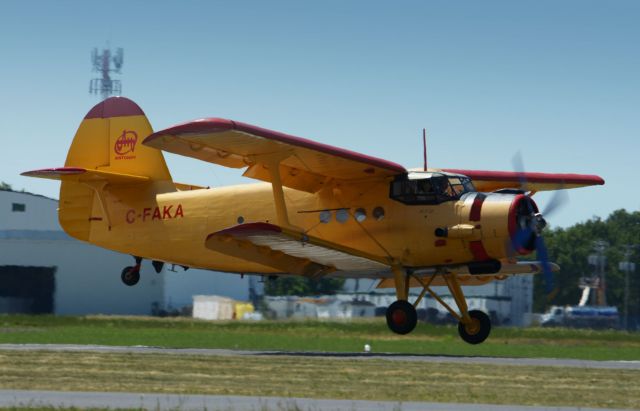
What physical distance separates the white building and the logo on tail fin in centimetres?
2227

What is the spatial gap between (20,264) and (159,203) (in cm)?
2635

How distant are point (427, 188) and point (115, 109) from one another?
11211 millimetres

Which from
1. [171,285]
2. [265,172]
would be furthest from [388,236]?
[171,285]

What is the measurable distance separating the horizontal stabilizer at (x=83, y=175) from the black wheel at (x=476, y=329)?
9944 millimetres

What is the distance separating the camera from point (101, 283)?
5562 cm

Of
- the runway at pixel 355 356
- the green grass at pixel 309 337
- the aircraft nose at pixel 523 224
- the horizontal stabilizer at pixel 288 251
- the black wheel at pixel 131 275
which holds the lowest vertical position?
the runway at pixel 355 356

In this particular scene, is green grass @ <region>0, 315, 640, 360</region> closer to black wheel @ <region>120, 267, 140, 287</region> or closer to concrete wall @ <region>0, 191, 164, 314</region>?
concrete wall @ <region>0, 191, 164, 314</region>

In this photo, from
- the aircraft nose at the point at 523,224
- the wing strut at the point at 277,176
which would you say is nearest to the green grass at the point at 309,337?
the aircraft nose at the point at 523,224

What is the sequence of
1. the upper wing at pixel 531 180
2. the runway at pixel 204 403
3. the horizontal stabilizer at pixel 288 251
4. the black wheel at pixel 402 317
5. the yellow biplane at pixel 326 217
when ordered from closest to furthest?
the runway at pixel 204 403 → the horizontal stabilizer at pixel 288 251 → the yellow biplane at pixel 326 217 → the black wheel at pixel 402 317 → the upper wing at pixel 531 180

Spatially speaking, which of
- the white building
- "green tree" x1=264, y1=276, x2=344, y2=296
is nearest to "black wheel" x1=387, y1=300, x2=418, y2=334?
the white building

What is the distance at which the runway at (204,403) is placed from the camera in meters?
18.2

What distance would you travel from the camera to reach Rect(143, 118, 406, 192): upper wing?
22234 mm

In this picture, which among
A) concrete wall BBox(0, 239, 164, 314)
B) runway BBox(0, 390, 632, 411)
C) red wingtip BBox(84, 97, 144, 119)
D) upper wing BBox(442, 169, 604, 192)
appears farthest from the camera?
concrete wall BBox(0, 239, 164, 314)

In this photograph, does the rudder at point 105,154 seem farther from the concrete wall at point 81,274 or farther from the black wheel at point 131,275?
the concrete wall at point 81,274
